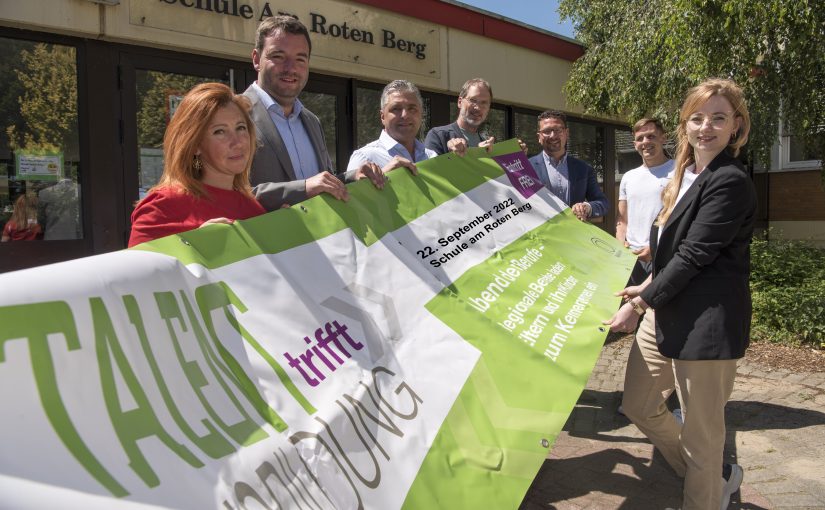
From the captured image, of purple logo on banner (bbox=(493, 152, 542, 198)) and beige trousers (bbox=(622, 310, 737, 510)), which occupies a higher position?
purple logo on banner (bbox=(493, 152, 542, 198))

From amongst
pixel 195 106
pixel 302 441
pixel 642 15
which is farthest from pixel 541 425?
pixel 642 15

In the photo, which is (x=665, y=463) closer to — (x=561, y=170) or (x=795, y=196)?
(x=561, y=170)

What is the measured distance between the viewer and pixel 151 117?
665 cm

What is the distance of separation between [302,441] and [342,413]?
18 cm

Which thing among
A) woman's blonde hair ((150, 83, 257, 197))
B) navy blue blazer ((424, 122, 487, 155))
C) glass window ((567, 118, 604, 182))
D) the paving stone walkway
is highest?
glass window ((567, 118, 604, 182))

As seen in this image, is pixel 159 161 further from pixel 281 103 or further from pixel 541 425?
pixel 541 425

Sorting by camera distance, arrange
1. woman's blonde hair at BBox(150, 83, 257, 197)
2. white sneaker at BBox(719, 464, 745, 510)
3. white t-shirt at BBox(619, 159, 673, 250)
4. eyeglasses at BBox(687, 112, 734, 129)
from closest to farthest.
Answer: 1. woman's blonde hair at BBox(150, 83, 257, 197)
2. eyeglasses at BBox(687, 112, 734, 129)
3. white sneaker at BBox(719, 464, 745, 510)
4. white t-shirt at BBox(619, 159, 673, 250)

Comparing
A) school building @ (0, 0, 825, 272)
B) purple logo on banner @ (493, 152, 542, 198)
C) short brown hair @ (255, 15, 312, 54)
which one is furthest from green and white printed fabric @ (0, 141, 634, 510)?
school building @ (0, 0, 825, 272)

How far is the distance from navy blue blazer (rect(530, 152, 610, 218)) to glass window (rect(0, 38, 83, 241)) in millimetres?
4707

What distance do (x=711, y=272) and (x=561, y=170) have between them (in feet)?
7.06

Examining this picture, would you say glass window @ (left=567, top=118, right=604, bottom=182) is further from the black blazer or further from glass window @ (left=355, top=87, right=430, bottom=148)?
the black blazer

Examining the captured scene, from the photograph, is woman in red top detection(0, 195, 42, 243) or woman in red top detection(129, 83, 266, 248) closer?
woman in red top detection(129, 83, 266, 248)

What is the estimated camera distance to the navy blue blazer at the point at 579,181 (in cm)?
463

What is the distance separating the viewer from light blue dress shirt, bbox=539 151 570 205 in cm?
461
